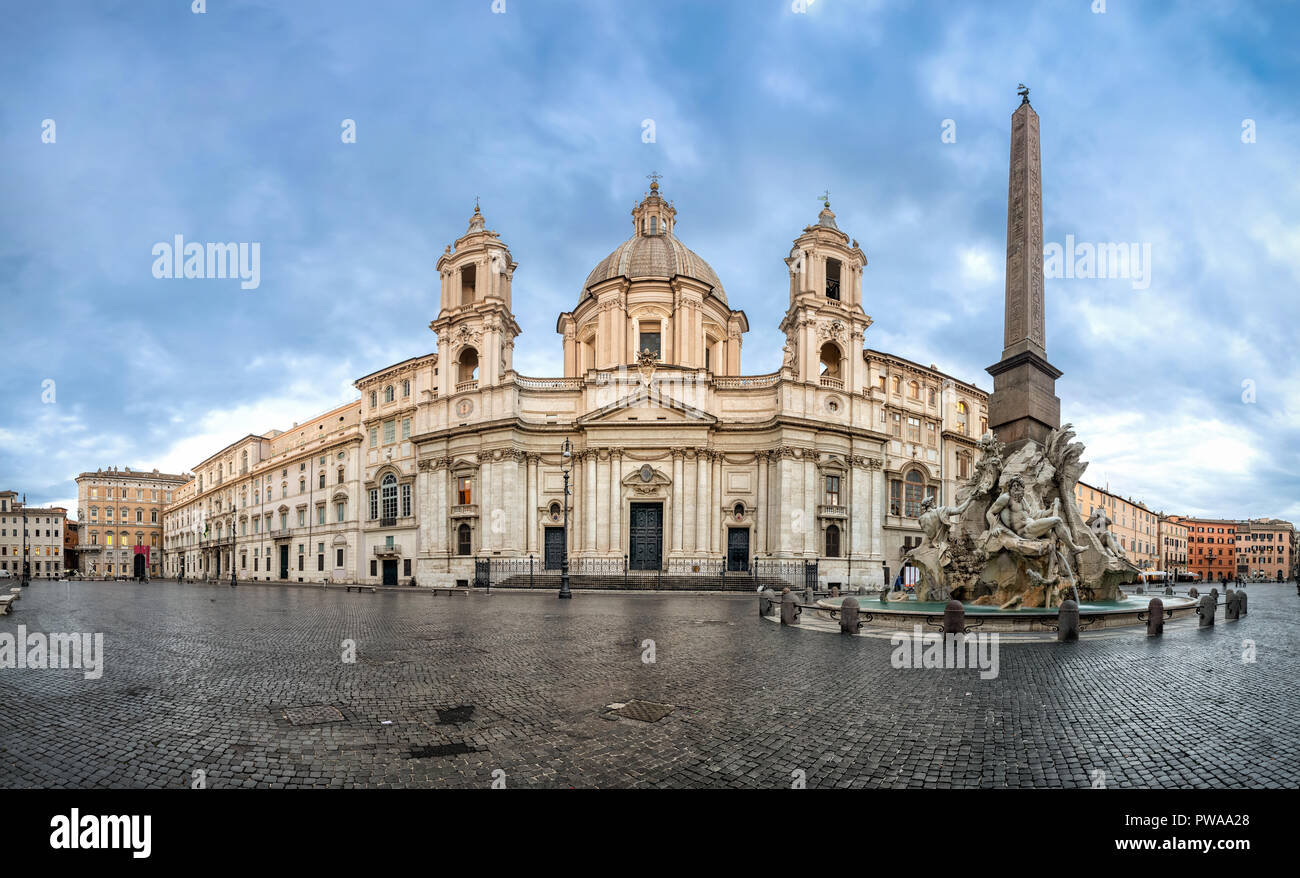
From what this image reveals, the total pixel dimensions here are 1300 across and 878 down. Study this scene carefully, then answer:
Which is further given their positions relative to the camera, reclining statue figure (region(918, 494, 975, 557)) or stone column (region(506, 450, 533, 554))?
stone column (region(506, 450, 533, 554))

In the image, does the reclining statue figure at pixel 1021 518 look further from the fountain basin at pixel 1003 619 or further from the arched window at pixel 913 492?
the arched window at pixel 913 492

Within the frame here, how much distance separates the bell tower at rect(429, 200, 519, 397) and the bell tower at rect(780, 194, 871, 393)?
757 inches

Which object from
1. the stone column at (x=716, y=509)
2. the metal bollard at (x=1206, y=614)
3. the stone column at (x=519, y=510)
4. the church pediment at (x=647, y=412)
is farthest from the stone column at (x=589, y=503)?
the metal bollard at (x=1206, y=614)

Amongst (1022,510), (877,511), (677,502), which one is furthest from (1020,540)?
(877,511)

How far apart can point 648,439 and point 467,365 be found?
15.0 meters

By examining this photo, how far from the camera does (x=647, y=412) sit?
41688 millimetres

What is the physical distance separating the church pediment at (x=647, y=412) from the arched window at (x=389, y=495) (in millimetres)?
16242

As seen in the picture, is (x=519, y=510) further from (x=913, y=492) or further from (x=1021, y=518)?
(x=1021, y=518)

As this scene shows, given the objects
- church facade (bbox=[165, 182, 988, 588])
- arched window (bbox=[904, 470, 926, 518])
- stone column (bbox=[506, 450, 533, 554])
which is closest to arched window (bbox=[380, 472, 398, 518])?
church facade (bbox=[165, 182, 988, 588])

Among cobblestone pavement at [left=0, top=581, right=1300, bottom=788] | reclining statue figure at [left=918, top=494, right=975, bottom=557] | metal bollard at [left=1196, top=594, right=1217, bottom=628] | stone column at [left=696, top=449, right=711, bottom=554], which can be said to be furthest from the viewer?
stone column at [left=696, top=449, right=711, bottom=554]

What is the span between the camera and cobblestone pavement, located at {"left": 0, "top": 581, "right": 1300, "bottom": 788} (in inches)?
193

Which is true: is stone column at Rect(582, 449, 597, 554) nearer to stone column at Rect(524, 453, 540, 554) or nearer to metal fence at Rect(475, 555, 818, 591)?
metal fence at Rect(475, 555, 818, 591)
